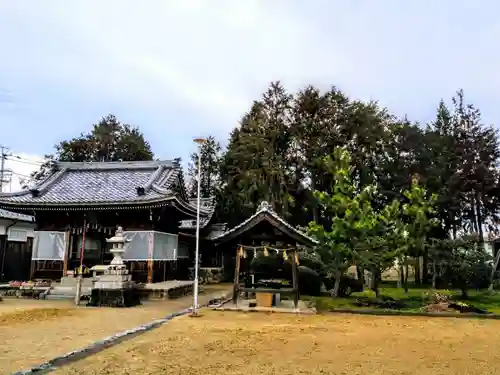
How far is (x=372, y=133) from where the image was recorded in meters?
33.7

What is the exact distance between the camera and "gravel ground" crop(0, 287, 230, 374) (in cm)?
783

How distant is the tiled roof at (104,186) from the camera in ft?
67.5

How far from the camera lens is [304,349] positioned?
854 centimetres

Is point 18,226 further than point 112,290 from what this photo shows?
Yes

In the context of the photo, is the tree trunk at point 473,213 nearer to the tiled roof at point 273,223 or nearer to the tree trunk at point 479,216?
the tree trunk at point 479,216

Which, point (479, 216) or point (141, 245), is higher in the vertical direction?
point (479, 216)

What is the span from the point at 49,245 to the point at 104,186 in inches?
150

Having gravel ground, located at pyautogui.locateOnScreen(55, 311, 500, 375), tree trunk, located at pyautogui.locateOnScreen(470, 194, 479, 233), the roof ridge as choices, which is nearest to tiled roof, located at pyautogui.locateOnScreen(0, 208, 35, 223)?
the roof ridge

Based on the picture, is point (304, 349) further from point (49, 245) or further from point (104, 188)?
point (49, 245)

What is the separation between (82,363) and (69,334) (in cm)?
320

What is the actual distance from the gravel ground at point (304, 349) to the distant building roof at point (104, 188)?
30.5 feet

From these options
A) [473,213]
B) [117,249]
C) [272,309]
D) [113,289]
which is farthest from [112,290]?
[473,213]

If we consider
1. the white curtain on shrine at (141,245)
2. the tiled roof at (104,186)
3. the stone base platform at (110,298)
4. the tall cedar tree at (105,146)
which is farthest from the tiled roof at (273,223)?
the tall cedar tree at (105,146)

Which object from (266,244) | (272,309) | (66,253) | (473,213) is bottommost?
(272,309)
